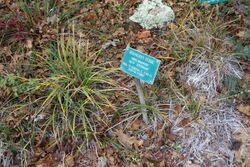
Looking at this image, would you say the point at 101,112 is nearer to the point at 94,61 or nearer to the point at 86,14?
the point at 94,61

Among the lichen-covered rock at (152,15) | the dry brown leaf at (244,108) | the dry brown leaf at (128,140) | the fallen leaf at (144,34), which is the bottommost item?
the dry brown leaf at (128,140)

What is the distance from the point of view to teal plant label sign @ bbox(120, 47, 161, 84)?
253 cm

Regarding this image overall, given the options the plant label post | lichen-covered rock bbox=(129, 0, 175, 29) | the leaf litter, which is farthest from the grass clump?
lichen-covered rock bbox=(129, 0, 175, 29)

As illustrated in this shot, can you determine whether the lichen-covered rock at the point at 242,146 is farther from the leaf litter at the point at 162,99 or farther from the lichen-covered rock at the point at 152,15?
the lichen-covered rock at the point at 152,15

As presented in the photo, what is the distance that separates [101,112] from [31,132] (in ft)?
2.09

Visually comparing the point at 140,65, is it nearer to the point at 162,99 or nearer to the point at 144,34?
the point at 162,99

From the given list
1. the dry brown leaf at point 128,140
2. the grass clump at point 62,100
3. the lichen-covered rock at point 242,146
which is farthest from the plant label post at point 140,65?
the lichen-covered rock at point 242,146

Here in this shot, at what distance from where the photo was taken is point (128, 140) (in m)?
2.85

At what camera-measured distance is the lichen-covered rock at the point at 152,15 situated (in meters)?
3.59

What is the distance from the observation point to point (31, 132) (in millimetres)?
2896

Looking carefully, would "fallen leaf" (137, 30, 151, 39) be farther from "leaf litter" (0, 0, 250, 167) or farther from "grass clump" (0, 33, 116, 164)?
"grass clump" (0, 33, 116, 164)

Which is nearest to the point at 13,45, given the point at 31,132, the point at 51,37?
the point at 51,37

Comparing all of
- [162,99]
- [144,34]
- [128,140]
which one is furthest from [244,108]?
[144,34]

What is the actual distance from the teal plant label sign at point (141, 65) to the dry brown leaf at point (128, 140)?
58 centimetres
